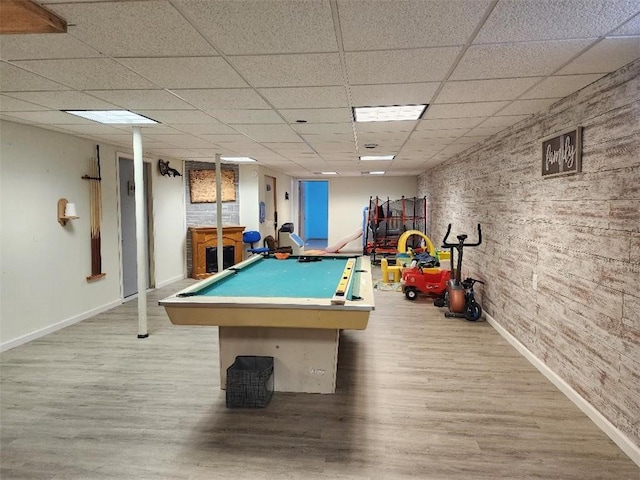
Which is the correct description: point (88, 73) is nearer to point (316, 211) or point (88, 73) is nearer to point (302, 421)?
point (302, 421)

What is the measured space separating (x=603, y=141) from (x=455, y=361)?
2.21 m

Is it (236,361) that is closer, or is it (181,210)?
(236,361)

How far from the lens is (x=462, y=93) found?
2.98 metres

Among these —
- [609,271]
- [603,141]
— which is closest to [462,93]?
[603,141]

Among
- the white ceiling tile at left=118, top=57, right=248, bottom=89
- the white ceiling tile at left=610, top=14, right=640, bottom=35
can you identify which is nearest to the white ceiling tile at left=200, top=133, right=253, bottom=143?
the white ceiling tile at left=118, top=57, right=248, bottom=89

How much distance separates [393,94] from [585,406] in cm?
262

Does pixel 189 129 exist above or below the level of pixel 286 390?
above

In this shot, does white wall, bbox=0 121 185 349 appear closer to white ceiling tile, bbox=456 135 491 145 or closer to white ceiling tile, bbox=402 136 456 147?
white ceiling tile, bbox=402 136 456 147

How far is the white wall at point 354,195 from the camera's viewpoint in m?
12.3

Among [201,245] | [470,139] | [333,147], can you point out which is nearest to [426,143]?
[470,139]

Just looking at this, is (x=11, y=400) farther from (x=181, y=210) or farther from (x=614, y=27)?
(x=181, y=210)

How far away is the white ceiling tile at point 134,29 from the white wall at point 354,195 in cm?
1030

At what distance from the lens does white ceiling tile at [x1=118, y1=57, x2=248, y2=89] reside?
234 centimetres

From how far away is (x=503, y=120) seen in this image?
3945 mm
